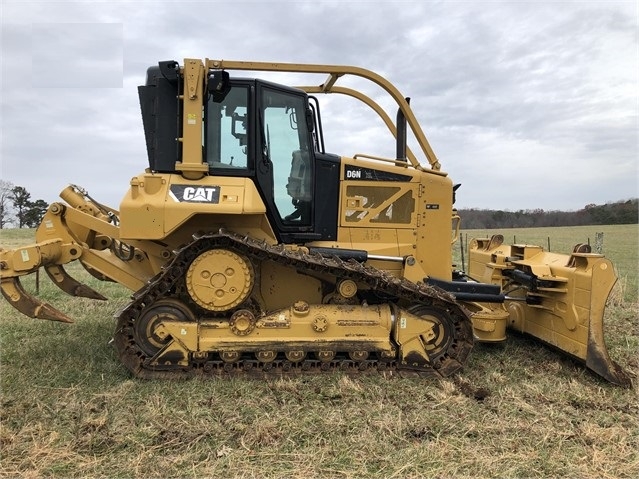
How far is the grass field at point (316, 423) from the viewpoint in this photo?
11.2ft

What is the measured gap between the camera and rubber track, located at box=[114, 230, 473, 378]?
4.86 meters

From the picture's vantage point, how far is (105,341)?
6102 mm

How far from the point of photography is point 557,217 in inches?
2424

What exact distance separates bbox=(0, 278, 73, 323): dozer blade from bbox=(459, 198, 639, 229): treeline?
44.3m

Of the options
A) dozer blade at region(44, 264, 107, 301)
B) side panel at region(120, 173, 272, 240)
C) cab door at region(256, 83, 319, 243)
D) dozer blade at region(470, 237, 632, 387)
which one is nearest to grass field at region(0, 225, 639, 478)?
dozer blade at region(470, 237, 632, 387)

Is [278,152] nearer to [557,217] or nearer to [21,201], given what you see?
[21,201]

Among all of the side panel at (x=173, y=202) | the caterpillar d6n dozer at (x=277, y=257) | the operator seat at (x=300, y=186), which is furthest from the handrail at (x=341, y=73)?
the side panel at (x=173, y=202)

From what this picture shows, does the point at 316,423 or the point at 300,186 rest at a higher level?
the point at 300,186

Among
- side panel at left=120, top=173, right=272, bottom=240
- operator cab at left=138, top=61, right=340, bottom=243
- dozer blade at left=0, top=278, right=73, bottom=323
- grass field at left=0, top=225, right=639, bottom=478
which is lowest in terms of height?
grass field at left=0, top=225, right=639, bottom=478

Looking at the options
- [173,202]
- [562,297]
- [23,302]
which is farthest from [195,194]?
[562,297]

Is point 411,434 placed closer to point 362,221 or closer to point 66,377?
point 362,221

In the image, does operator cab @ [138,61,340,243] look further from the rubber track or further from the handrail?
the rubber track

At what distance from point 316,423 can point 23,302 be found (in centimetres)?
352

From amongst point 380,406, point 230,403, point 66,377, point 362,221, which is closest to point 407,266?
point 362,221
